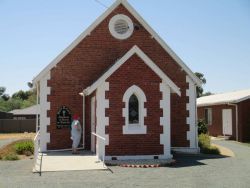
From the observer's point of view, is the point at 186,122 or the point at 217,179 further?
the point at 186,122

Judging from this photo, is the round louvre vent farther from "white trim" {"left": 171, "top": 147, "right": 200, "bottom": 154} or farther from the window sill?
"white trim" {"left": 171, "top": 147, "right": 200, "bottom": 154}

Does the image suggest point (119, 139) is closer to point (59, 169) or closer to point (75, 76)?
point (59, 169)

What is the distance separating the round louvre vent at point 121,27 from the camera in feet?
65.4

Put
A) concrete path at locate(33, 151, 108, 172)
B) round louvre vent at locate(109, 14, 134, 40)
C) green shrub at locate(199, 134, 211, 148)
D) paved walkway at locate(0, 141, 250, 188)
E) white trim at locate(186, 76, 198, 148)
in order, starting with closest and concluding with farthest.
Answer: paved walkway at locate(0, 141, 250, 188)
concrete path at locate(33, 151, 108, 172)
white trim at locate(186, 76, 198, 148)
round louvre vent at locate(109, 14, 134, 40)
green shrub at locate(199, 134, 211, 148)

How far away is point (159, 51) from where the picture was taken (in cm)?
2019

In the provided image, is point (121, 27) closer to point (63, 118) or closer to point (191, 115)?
point (63, 118)

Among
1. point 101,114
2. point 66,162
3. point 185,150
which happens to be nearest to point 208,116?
point 185,150

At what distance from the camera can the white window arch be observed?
641 inches

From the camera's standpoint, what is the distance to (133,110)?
54.5ft

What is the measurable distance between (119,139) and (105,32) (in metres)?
6.14

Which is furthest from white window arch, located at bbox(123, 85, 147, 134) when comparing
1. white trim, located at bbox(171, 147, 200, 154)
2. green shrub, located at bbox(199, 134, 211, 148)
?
green shrub, located at bbox(199, 134, 211, 148)

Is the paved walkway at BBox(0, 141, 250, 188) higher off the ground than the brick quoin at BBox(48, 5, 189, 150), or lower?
lower

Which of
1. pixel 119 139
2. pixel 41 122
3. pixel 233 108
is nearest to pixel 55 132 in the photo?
pixel 41 122

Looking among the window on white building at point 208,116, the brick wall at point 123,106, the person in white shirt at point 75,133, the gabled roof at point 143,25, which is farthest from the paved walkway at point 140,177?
the window on white building at point 208,116
